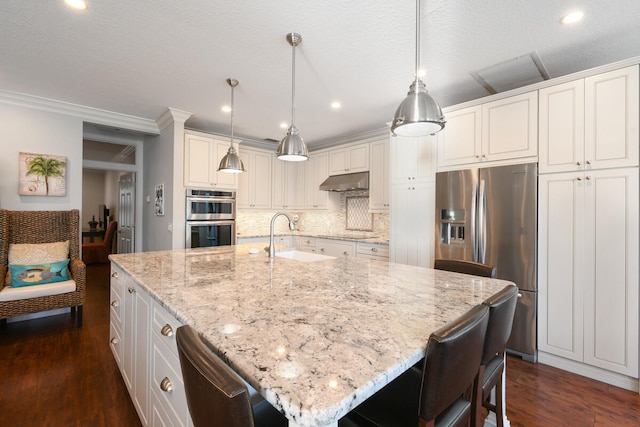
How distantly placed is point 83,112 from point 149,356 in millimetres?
3656

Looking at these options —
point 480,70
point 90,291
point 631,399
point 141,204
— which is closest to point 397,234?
point 480,70

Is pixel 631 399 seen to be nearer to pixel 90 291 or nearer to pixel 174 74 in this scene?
pixel 174 74

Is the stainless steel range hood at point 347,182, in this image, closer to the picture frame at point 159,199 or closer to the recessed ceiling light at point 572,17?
the picture frame at point 159,199

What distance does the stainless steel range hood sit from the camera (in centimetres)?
432

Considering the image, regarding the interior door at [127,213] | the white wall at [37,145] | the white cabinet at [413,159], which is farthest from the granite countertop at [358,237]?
the white wall at [37,145]

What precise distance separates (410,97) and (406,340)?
1163 millimetres

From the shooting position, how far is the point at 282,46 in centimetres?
224

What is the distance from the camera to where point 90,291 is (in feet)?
15.0

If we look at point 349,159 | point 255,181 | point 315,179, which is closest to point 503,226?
point 349,159

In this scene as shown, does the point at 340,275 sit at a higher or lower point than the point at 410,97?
lower

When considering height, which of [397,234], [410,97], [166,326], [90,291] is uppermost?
[410,97]

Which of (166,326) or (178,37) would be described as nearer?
(166,326)

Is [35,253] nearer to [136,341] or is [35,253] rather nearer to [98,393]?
[98,393]

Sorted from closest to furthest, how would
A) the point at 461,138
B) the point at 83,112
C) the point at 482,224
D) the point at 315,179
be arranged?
the point at 482,224 < the point at 461,138 < the point at 83,112 < the point at 315,179
